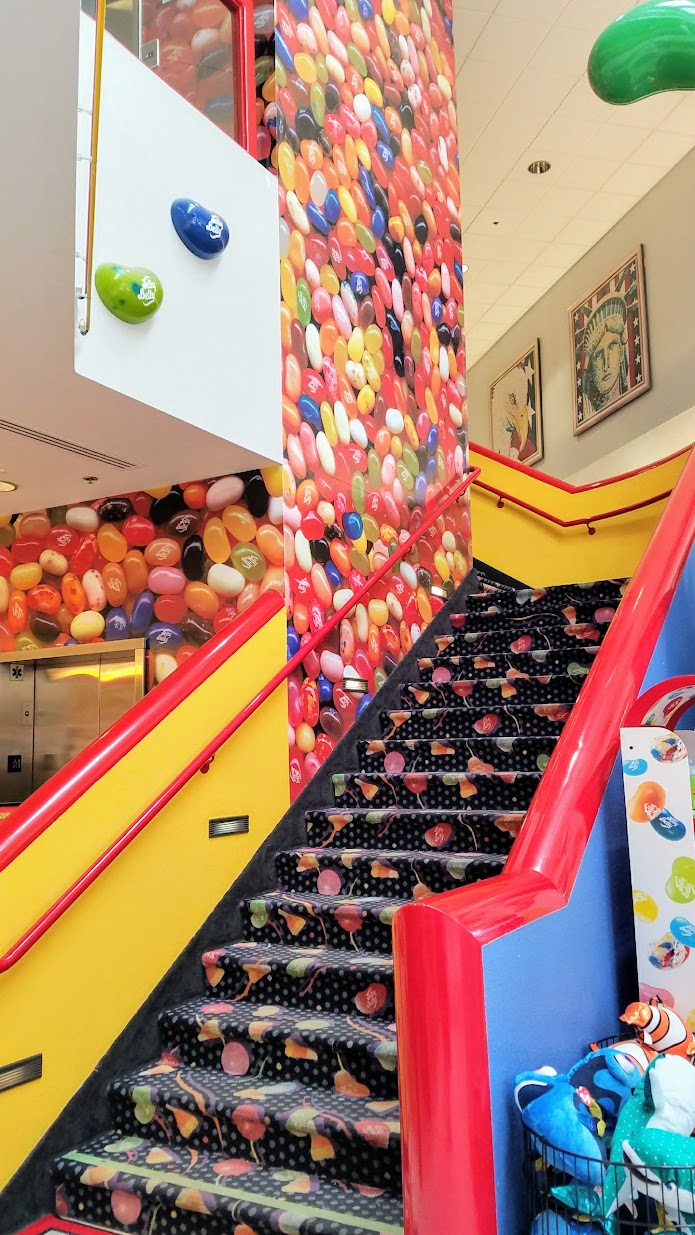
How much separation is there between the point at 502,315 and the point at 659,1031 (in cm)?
910

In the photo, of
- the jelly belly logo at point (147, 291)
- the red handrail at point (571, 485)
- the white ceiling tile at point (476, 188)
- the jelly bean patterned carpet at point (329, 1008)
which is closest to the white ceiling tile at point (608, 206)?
the white ceiling tile at point (476, 188)

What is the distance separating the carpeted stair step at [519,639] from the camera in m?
4.82

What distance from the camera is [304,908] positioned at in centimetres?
353

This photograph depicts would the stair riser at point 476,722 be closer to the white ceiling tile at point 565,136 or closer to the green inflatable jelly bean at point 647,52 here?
the green inflatable jelly bean at point 647,52

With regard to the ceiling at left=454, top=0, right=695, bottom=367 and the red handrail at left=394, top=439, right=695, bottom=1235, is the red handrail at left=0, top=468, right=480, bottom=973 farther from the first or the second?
the ceiling at left=454, top=0, right=695, bottom=367

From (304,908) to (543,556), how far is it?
400 centimetres

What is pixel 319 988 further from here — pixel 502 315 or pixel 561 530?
pixel 502 315

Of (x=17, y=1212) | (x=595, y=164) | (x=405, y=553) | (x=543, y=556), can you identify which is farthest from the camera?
(x=595, y=164)

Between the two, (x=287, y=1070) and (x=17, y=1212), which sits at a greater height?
(x=287, y=1070)

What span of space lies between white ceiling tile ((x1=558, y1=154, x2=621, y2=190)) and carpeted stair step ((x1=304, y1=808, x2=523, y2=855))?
20.1 feet

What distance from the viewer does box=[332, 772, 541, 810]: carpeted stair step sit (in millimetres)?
3775

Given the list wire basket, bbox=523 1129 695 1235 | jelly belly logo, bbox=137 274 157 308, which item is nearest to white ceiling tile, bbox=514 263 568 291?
jelly belly logo, bbox=137 274 157 308

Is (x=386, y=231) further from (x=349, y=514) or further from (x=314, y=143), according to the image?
(x=349, y=514)

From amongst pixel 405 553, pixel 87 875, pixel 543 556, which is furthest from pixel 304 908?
pixel 543 556
